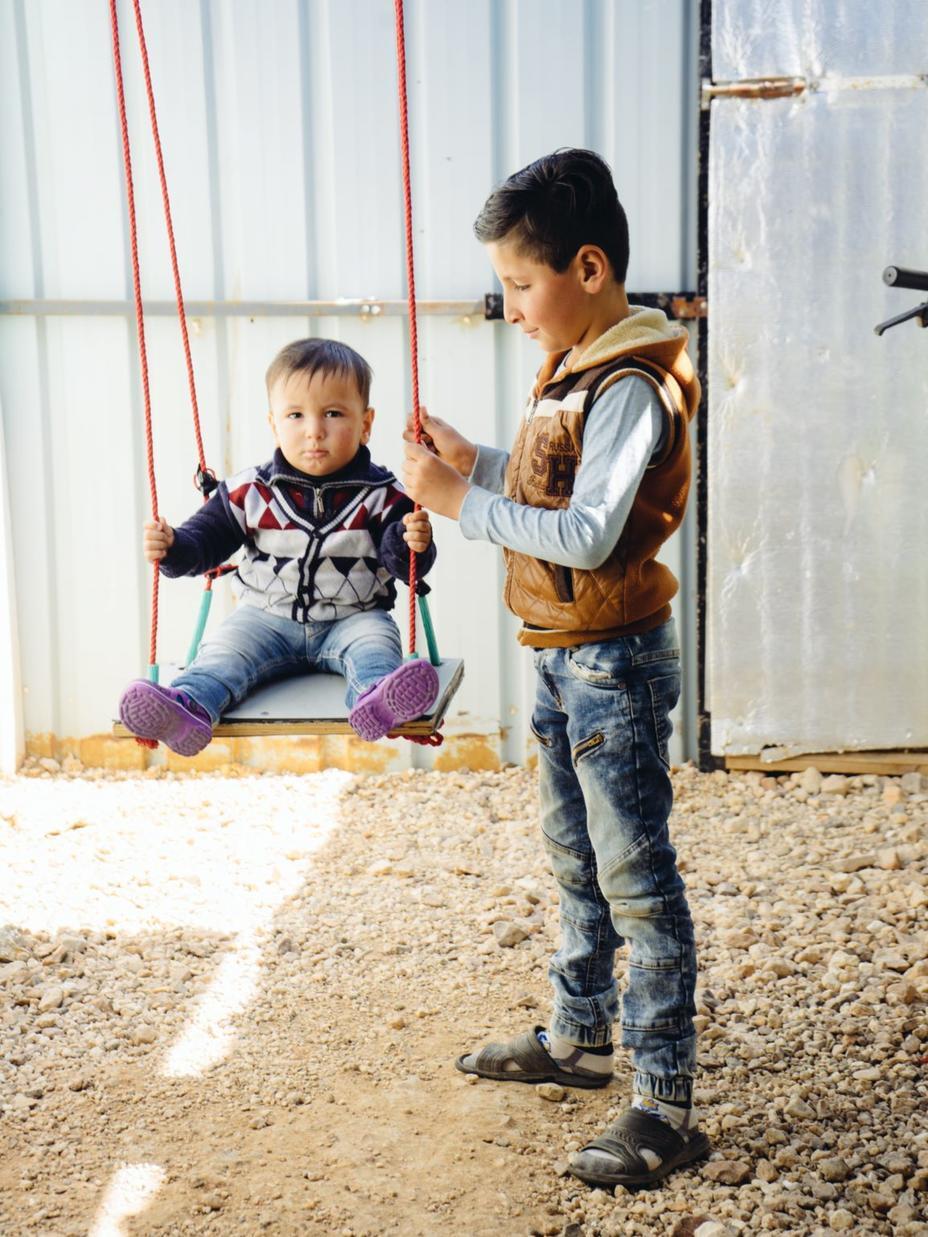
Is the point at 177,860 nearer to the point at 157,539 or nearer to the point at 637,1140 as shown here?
the point at 157,539

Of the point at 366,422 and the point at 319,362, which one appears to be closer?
the point at 319,362

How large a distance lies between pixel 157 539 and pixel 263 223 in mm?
2405

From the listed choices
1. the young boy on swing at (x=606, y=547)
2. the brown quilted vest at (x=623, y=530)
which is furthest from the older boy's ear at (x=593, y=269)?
the brown quilted vest at (x=623, y=530)

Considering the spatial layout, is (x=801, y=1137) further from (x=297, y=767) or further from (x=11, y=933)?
(x=297, y=767)

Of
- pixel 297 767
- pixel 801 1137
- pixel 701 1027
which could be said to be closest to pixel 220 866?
pixel 297 767

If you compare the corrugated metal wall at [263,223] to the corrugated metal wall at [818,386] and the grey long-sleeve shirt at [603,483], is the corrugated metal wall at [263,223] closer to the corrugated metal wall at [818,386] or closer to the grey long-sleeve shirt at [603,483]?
the corrugated metal wall at [818,386]

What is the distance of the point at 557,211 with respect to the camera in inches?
85.9

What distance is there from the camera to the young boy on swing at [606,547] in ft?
7.15

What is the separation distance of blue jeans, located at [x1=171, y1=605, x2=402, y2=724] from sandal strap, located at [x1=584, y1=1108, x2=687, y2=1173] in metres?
0.93

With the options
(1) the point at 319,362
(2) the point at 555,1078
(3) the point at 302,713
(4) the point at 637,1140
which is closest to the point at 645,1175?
(4) the point at 637,1140

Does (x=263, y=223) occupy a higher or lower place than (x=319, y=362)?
higher

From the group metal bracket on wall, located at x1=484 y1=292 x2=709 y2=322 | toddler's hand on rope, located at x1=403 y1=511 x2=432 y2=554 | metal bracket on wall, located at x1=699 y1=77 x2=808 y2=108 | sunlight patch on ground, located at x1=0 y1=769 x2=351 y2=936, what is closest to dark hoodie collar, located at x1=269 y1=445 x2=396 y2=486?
toddler's hand on rope, located at x1=403 y1=511 x2=432 y2=554

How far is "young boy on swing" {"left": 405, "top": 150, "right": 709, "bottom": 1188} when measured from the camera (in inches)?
85.8

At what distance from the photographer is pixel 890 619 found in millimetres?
4699
